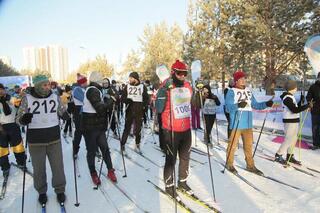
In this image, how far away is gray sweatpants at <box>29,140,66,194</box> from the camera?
14.8 feet

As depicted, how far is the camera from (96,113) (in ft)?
17.8

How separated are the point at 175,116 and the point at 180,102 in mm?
242

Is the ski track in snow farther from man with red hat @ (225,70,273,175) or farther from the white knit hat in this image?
the white knit hat

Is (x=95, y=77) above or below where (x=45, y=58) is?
below

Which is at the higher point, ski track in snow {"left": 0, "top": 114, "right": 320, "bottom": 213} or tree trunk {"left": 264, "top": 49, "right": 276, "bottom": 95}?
tree trunk {"left": 264, "top": 49, "right": 276, "bottom": 95}

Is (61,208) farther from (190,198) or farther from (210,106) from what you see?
(210,106)

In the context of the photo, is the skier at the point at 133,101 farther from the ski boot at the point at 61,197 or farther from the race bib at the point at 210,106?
the ski boot at the point at 61,197

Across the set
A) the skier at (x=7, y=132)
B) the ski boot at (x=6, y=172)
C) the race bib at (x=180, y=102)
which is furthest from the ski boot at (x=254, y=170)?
the ski boot at (x=6, y=172)

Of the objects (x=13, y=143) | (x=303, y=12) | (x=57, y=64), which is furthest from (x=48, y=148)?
(x=57, y=64)

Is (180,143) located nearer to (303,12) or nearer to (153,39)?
(303,12)

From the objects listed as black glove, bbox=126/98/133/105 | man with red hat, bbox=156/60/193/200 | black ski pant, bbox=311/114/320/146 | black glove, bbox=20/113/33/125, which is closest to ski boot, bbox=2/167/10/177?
black glove, bbox=20/113/33/125

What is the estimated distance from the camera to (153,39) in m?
34.1

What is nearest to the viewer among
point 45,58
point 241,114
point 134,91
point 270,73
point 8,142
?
point 241,114

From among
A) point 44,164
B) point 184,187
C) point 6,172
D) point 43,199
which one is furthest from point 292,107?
point 6,172
